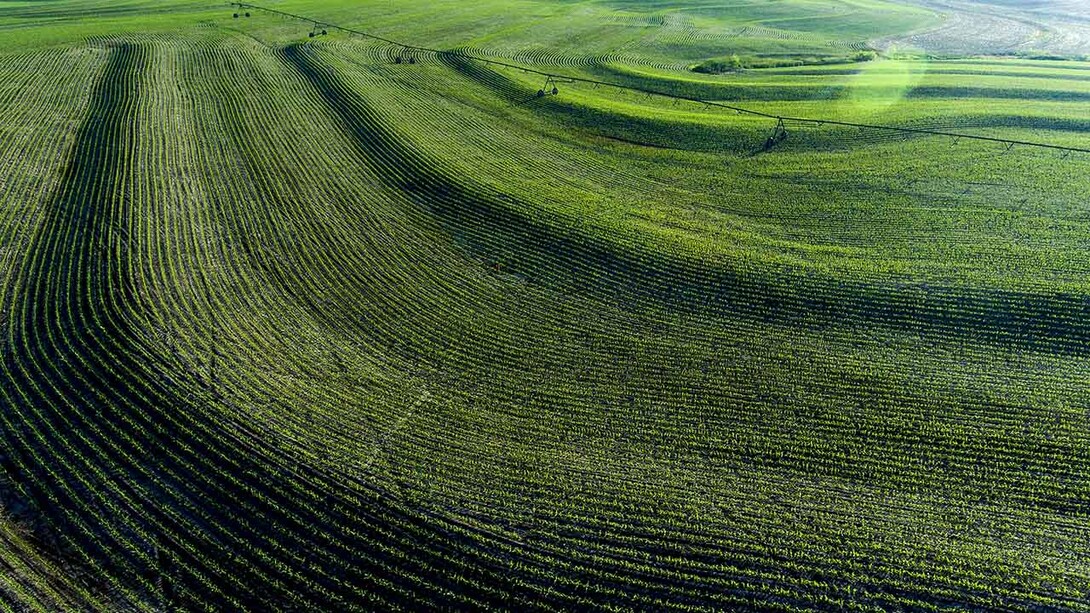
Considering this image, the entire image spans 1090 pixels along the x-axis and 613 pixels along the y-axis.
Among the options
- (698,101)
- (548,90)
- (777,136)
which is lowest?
(777,136)

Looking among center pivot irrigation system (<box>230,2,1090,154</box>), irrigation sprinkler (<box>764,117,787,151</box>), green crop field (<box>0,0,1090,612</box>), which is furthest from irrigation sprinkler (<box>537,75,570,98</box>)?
irrigation sprinkler (<box>764,117,787,151</box>)

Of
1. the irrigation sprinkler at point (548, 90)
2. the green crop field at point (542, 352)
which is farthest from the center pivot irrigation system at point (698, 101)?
the green crop field at point (542, 352)

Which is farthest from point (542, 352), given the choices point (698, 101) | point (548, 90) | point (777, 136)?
point (698, 101)

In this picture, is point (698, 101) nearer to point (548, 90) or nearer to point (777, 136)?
point (777, 136)

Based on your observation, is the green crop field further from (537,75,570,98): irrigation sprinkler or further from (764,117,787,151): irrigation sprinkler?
(537,75,570,98): irrigation sprinkler

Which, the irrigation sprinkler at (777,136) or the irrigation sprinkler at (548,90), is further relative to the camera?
the irrigation sprinkler at (548,90)

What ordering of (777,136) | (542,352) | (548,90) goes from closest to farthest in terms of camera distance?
(542,352), (777,136), (548,90)

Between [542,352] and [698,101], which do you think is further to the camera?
[698,101]

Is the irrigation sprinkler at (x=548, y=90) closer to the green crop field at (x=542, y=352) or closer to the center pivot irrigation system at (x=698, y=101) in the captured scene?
the center pivot irrigation system at (x=698, y=101)
